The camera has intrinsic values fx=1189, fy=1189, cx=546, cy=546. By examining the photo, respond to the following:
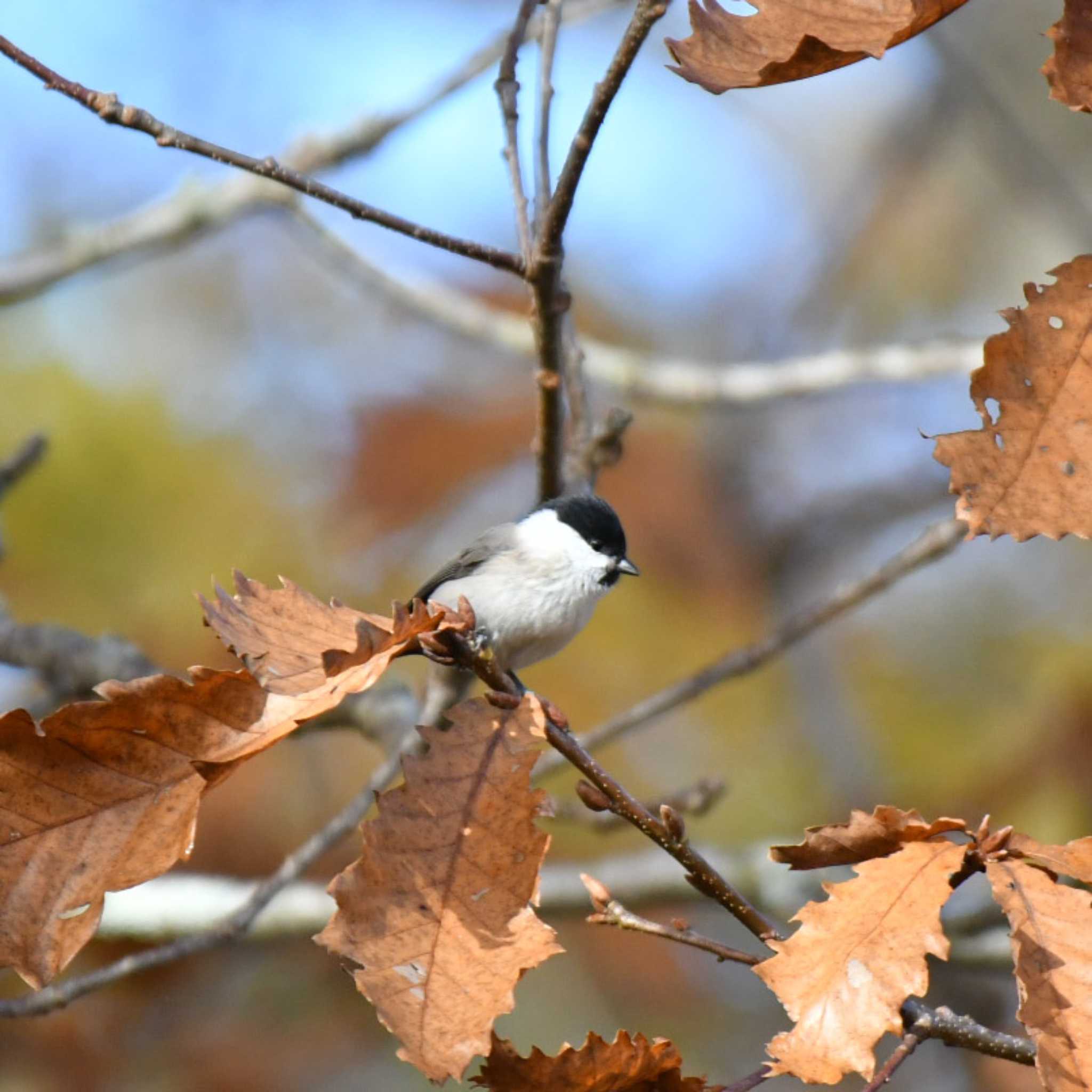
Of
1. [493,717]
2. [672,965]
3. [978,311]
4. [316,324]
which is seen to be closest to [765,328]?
[978,311]

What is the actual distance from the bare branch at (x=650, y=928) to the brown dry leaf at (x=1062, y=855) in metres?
0.29

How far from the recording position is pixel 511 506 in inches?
207

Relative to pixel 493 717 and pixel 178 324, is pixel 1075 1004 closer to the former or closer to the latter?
pixel 493 717

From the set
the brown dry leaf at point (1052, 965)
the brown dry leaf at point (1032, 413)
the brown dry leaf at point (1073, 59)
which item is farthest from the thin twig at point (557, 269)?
the brown dry leaf at point (1052, 965)

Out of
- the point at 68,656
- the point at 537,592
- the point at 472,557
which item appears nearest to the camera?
the point at 68,656

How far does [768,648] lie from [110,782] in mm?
1778

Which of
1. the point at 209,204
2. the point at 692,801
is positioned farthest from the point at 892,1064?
the point at 209,204

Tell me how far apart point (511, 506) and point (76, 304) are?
3.16m

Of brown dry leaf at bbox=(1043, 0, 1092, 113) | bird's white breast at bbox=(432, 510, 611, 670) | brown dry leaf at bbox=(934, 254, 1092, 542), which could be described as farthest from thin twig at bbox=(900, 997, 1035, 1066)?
bird's white breast at bbox=(432, 510, 611, 670)

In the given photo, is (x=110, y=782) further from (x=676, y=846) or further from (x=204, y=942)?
(x=204, y=942)

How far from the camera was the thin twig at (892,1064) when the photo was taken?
1.14 meters

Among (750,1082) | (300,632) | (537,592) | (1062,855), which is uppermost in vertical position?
(537,592)

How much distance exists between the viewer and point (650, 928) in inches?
53.0

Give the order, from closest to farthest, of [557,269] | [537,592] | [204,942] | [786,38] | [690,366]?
1. [786,38]
2. [557,269]
3. [204,942]
4. [537,592]
5. [690,366]
